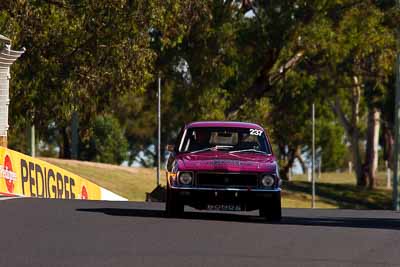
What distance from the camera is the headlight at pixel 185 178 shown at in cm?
2011

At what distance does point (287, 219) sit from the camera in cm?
2175

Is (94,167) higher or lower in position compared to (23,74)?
lower

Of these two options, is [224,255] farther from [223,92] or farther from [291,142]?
[291,142]

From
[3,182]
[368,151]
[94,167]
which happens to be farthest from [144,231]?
[368,151]

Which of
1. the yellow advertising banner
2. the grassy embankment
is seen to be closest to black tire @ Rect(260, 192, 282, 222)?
the yellow advertising banner

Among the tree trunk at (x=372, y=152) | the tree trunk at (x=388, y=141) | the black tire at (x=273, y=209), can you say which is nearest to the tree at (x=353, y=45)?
the tree trunk at (x=372, y=152)

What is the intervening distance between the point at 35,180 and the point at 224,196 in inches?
539

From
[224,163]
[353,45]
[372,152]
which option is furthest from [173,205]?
[372,152]

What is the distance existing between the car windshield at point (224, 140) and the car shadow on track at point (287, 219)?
1113mm

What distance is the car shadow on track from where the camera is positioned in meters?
20.5

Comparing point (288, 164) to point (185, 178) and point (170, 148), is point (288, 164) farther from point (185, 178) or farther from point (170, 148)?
point (185, 178)

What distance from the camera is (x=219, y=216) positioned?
21.8m

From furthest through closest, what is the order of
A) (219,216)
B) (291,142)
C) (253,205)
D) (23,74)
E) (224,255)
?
1. (291,142)
2. (23,74)
3. (219,216)
4. (253,205)
5. (224,255)

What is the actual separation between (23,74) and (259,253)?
3167 centimetres
